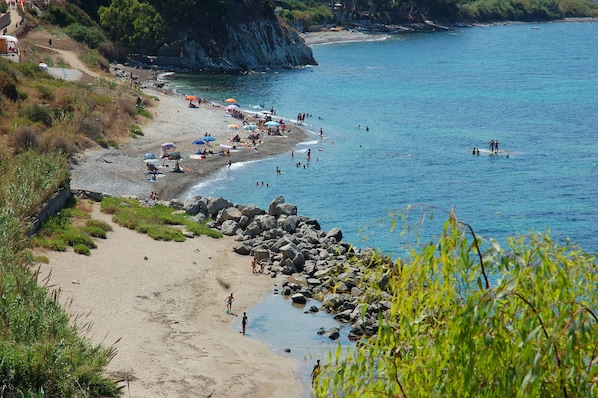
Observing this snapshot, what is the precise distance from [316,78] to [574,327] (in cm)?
11326

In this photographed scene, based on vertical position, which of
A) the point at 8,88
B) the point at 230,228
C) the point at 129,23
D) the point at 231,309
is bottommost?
the point at 231,309

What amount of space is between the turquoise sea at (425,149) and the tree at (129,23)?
976 cm

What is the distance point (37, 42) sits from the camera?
9475 cm

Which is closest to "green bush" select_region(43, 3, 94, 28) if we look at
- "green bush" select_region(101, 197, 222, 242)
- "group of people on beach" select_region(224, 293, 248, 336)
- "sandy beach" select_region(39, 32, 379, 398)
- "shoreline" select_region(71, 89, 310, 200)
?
"shoreline" select_region(71, 89, 310, 200)

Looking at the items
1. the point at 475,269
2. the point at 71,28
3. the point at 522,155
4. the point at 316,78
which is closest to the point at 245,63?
the point at 316,78

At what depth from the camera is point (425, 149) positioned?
247 feet

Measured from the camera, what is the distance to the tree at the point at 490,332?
10258 mm

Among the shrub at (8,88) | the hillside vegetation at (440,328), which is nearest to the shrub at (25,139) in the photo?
the shrub at (8,88)

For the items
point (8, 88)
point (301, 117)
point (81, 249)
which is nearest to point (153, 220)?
point (81, 249)

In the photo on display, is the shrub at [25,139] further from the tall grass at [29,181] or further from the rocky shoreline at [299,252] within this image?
the rocky shoreline at [299,252]

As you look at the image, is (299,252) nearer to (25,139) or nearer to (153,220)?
(153,220)

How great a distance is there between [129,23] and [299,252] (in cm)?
7873

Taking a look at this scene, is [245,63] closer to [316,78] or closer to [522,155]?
[316,78]

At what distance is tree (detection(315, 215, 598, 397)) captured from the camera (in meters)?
10.3
